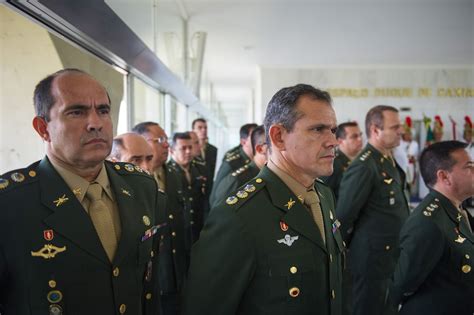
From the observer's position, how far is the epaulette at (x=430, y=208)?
2.10 metres

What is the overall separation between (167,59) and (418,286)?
433cm

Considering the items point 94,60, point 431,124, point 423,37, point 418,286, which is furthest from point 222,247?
point 431,124

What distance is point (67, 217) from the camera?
4.21ft

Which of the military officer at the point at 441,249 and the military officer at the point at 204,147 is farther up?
the military officer at the point at 204,147

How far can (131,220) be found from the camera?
1451mm

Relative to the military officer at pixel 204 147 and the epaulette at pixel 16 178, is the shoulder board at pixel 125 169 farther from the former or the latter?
the military officer at pixel 204 147

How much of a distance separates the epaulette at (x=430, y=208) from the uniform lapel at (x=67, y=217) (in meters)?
1.73

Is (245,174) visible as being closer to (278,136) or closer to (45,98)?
(278,136)

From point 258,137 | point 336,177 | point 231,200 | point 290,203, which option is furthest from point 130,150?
point 336,177

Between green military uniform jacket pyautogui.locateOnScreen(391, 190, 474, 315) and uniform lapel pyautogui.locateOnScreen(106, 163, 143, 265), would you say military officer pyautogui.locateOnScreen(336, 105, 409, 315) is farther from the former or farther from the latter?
uniform lapel pyautogui.locateOnScreen(106, 163, 143, 265)

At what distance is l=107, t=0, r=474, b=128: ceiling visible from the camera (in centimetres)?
534

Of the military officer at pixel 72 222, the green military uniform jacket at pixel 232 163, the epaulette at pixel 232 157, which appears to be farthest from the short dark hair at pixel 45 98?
the epaulette at pixel 232 157

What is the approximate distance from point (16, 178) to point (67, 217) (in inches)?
9.0

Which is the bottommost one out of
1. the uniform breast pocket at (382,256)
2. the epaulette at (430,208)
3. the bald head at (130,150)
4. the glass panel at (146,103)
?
the uniform breast pocket at (382,256)
